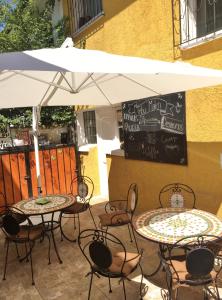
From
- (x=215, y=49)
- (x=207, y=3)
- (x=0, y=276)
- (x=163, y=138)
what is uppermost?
(x=207, y=3)

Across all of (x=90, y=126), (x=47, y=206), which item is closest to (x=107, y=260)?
(x=47, y=206)

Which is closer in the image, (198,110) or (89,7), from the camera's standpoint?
(198,110)

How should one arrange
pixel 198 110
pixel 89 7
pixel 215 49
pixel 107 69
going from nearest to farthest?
1. pixel 107 69
2. pixel 215 49
3. pixel 198 110
4. pixel 89 7

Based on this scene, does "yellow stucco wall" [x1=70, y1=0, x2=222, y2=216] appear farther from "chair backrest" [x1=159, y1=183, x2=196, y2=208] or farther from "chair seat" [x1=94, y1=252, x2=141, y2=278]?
"chair seat" [x1=94, y1=252, x2=141, y2=278]

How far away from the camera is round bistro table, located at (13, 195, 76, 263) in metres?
4.47

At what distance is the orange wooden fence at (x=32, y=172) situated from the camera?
749cm

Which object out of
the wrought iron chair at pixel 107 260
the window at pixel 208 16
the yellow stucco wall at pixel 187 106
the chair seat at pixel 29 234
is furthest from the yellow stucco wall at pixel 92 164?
the wrought iron chair at pixel 107 260

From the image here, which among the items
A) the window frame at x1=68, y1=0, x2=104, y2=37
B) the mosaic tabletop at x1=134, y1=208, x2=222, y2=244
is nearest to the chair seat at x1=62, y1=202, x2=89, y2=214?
the mosaic tabletop at x1=134, y1=208, x2=222, y2=244

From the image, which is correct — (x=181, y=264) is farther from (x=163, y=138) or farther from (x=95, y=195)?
(x=95, y=195)

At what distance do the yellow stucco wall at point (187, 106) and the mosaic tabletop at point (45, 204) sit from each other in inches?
66.3

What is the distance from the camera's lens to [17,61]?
2.46 meters

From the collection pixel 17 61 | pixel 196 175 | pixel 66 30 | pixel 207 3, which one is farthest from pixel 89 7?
pixel 17 61

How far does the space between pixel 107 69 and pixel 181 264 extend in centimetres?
221

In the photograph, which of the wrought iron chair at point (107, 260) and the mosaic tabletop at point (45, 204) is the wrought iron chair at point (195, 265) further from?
the mosaic tabletop at point (45, 204)
